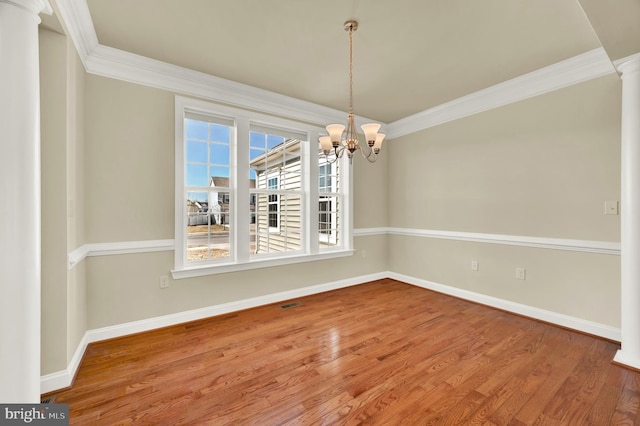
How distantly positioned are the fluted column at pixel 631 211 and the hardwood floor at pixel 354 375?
0.22 m

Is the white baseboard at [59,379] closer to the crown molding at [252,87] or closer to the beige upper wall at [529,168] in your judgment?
the crown molding at [252,87]

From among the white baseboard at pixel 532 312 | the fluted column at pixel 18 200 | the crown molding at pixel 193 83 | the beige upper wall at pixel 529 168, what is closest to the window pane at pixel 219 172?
the crown molding at pixel 193 83

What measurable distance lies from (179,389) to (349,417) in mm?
1188

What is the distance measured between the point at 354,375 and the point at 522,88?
138 inches

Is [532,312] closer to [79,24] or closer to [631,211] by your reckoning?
[631,211]

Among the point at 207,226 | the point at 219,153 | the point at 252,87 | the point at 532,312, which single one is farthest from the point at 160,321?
the point at 532,312

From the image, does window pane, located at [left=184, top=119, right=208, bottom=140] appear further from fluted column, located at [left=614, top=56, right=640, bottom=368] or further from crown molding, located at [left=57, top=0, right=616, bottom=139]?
fluted column, located at [left=614, top=56, right=640, bottom=368]

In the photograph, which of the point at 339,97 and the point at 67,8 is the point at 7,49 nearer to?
the point at 67,8

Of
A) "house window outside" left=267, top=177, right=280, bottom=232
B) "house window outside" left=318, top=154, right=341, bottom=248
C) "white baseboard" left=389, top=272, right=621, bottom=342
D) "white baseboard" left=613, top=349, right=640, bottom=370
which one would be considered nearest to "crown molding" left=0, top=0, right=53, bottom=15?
"house window outside" left=267, top=177, right=280, bottom=232

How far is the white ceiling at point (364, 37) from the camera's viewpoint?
2.00 meters

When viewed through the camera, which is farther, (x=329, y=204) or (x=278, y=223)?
(x=329, y=204)

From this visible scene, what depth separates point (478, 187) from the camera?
361 cm

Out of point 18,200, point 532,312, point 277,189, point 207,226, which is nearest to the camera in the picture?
point 18,200

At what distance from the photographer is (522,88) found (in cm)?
313
